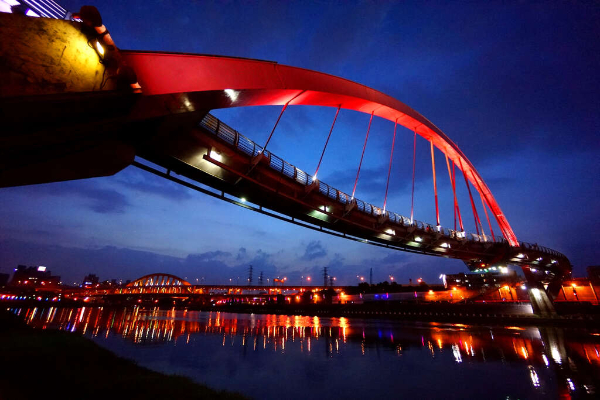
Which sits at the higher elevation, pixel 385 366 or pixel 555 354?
pixel 555 354

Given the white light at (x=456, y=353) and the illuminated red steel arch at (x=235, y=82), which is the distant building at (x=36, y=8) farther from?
the white light at (x=456, y=353)

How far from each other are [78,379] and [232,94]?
11090mm

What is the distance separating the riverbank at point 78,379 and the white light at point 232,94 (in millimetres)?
9146

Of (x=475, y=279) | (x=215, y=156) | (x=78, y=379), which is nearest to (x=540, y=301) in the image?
(x=215, y=156)

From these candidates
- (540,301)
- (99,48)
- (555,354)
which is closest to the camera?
(99,48)

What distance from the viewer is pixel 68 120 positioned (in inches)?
227

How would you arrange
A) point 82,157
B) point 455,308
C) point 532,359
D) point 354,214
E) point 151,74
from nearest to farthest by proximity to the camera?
point 151,74 → point 82,157 → point 532,359 → point 354,214 → point 455,308

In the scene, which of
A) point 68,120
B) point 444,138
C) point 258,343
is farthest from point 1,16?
point 444,138

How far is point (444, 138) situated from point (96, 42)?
33.6m

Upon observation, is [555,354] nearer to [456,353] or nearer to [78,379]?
[456,353]

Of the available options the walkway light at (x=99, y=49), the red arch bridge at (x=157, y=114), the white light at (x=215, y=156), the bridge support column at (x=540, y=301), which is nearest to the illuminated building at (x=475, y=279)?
the bridge support column at (x=540, y=301)

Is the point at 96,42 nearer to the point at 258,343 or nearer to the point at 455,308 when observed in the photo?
the point at 258,343

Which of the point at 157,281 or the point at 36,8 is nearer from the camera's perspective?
the point at 36,8

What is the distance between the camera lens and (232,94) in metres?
8.56
